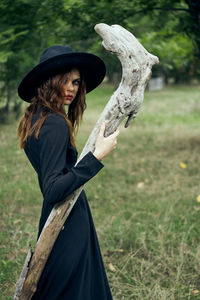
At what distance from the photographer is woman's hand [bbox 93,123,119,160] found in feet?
5.63

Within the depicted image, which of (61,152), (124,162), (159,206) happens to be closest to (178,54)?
(124,162)

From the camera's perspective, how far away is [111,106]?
177 centimetres

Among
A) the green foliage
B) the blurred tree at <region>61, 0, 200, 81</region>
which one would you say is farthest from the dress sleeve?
the green foliage

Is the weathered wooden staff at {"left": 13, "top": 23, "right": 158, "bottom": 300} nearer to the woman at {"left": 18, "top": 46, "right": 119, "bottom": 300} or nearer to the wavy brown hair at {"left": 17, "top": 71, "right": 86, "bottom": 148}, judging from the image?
Result: the woman at {"left": 18, "top": 46, "right": 119, "bottom": 300}

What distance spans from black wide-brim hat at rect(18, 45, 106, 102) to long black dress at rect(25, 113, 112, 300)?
0.24 m

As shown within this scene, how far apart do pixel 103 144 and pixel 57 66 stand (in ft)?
1.60

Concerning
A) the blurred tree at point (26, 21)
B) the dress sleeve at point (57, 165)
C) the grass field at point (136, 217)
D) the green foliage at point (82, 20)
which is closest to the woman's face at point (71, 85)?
the dress sleeve at point (57, 165)

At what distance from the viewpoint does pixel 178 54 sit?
7.59m

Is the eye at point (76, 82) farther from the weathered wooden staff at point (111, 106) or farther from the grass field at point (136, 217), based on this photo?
the grass field at point (136, 217)

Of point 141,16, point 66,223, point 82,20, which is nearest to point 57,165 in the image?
point 66,223

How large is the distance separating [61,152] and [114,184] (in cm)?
387

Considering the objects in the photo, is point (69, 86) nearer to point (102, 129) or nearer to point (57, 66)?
point (57, 66)

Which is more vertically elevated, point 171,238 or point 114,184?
point 171,238

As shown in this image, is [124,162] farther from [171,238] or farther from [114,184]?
[171,238]
